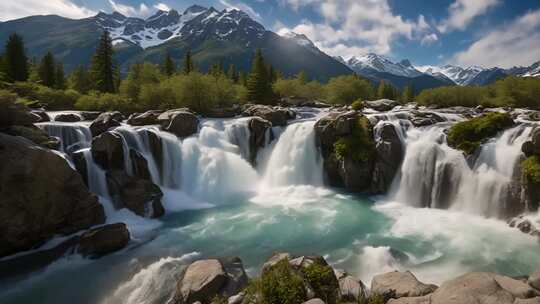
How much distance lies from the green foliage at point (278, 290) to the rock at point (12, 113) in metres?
19.3

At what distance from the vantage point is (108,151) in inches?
894

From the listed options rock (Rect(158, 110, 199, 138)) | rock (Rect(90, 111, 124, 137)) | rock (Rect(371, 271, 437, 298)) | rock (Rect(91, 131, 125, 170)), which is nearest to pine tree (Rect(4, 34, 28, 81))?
rock (Rect(90, 111, 124, 137))

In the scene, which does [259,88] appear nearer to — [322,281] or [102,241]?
[102,241]

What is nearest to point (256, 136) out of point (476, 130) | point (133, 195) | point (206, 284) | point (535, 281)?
point (133, 195)

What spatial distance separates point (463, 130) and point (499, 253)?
36.5 ft

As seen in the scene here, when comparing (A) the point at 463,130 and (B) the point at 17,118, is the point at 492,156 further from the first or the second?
(B) the point at 17,118

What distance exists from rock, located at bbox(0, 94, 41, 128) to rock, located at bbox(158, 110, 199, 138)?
11.5 m

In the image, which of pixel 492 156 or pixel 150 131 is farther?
pixel 150 131

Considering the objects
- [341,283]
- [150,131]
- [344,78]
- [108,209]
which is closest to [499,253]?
[341,283]

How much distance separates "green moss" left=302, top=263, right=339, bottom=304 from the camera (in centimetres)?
842

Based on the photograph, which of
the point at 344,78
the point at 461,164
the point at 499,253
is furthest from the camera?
the point at 344,78

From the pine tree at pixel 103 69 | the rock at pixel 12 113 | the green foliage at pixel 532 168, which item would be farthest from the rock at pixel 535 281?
A: the pine tree at pixel 103 69

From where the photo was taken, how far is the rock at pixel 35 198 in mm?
15328

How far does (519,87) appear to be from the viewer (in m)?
58.7
